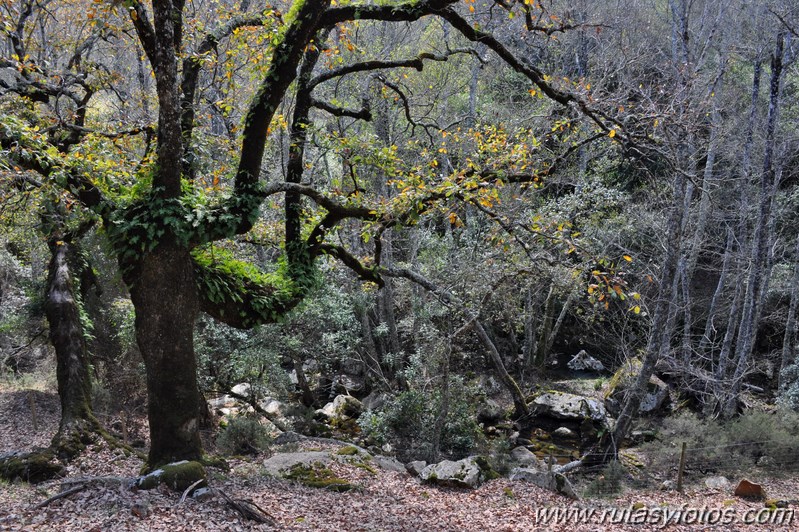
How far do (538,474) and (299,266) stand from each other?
18.0ft

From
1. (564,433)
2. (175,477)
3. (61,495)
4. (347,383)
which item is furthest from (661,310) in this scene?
(61,495)

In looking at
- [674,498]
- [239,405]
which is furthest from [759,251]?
[239,405]

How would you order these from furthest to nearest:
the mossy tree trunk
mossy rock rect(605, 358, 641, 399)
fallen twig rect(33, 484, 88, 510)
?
1. mossy rock rect(605, 358, 641, 399)
2. the mossy tree trunk
3. fallen twig rect(33, 484, 88, 510)

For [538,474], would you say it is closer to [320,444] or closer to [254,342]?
[320,444]

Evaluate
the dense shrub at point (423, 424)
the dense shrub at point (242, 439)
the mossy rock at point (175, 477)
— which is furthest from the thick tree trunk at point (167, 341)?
the dense shrub at point (423, 424)

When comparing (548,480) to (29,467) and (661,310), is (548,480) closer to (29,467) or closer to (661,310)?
(661,310)

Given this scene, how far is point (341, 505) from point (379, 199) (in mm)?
3975

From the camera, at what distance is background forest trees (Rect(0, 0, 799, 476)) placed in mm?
5977

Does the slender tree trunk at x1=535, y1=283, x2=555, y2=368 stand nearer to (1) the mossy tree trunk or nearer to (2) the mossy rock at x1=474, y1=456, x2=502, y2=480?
(2) the mossy rock at x1=474, y1=456, x2=502, y2=480

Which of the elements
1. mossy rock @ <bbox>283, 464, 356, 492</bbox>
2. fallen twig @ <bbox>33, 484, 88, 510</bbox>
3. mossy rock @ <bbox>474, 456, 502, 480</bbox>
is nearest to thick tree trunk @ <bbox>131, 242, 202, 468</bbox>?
fallen twig @ <bbox>33, 484, 88, 510</bbox>

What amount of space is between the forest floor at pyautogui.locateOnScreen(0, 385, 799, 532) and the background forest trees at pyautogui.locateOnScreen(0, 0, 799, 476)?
3.54 ft

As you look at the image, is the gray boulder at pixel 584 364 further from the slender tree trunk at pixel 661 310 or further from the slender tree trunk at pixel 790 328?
the slender tree trunk at pixel 661 310

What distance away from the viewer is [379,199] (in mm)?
7719

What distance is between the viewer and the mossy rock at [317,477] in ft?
24.2
